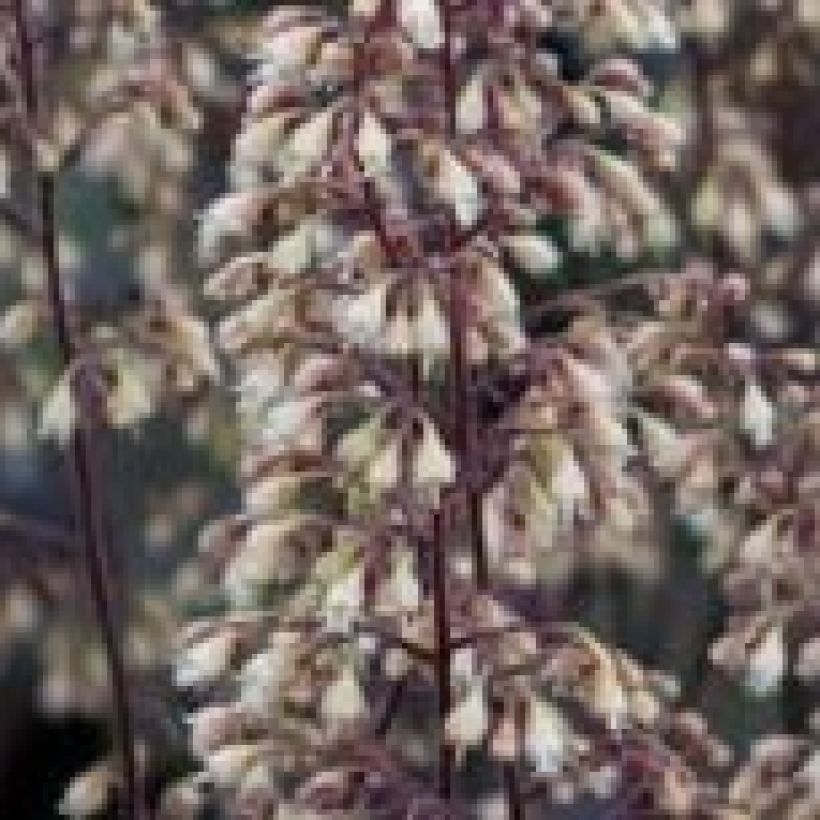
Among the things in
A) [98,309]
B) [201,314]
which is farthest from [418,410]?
[201,314]

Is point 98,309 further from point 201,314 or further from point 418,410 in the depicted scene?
point 418,410

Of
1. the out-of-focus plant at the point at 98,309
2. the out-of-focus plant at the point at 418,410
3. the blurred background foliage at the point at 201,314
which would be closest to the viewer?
the out-of-focus plant at the point at 418,410

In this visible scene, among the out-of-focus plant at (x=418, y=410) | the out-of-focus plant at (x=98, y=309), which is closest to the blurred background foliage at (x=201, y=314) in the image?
the out-of-focus plant at (x=98, y=309)

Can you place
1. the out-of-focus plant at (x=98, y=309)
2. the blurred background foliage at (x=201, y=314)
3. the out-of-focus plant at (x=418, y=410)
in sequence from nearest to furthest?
the out-of-focus plant at (x=418, y=410)
the out-of-focus plant at (x=98, y=309)
the blurred background foliage at (x=201, y=314)

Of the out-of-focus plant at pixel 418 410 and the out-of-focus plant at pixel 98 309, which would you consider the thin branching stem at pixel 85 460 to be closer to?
the out-of-focus plant at pixel 98 309

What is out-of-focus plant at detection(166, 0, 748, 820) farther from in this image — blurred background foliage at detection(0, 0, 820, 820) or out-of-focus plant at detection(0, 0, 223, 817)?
blurred background foliage at detection(0, 0, 820, 820)

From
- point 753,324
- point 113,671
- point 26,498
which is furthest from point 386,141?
point 26,498

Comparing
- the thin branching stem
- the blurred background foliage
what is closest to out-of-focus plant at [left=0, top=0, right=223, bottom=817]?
the thin branching stem

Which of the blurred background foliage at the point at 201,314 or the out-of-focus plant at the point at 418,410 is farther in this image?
the blurred background foliage at the point at 201,314
